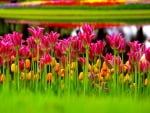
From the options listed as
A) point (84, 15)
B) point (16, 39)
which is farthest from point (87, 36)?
point (84, 15)

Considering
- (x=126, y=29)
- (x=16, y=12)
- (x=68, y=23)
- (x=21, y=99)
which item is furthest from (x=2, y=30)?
(x=21, y=99)

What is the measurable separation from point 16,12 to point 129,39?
1.97m

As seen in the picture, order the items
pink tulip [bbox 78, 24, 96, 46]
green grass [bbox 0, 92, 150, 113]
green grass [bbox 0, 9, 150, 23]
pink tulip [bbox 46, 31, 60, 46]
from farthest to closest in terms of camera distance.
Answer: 1. green grass [bbox 0, 9, 150, 23]
2. pink tulip [bbox 46, 31, 60, 46]
3. pink tulip [bbox 78, 24, 96, 46]
4. green grass [bbox 0, 92, 150, 113]

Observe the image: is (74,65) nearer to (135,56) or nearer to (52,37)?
(52,37)

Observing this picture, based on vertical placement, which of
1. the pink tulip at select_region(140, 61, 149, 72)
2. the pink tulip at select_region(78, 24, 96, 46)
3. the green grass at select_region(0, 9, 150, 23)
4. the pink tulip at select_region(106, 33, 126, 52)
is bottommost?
the pink tulip at select_region(140, 61, 149, 72)

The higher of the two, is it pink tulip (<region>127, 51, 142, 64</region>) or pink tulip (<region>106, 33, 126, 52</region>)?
pink tulip (<region>106, 33, 126, 52</region>)

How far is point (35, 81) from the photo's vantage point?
4117 mm

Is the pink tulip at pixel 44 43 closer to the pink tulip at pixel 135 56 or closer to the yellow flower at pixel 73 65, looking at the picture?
the yellow flower at pixel 73 65

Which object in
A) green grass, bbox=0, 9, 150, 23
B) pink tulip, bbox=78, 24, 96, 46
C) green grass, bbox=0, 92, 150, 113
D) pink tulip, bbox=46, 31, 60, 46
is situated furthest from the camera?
green grass, bbox=0, 9, 150, 23

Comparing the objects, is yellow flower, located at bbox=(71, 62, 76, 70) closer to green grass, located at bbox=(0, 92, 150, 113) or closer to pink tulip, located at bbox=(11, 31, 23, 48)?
pink tulip, located at bbox=(11, 31, 23, 48)

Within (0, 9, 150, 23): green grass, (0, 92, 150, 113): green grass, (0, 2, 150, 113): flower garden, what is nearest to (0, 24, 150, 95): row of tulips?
(0, 2, 150, 113): flower garden

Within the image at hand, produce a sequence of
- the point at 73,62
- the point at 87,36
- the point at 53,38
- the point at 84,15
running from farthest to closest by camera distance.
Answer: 1. the point at 84,15
2. the point at 73,62
3. the point at 53,38
4. the point at 87,36

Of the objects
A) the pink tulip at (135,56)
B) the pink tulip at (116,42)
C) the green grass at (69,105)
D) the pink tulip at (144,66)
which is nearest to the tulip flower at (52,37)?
the pink tulip at (116,42)

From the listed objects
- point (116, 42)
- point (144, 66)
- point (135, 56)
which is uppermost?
point (116, 42)
